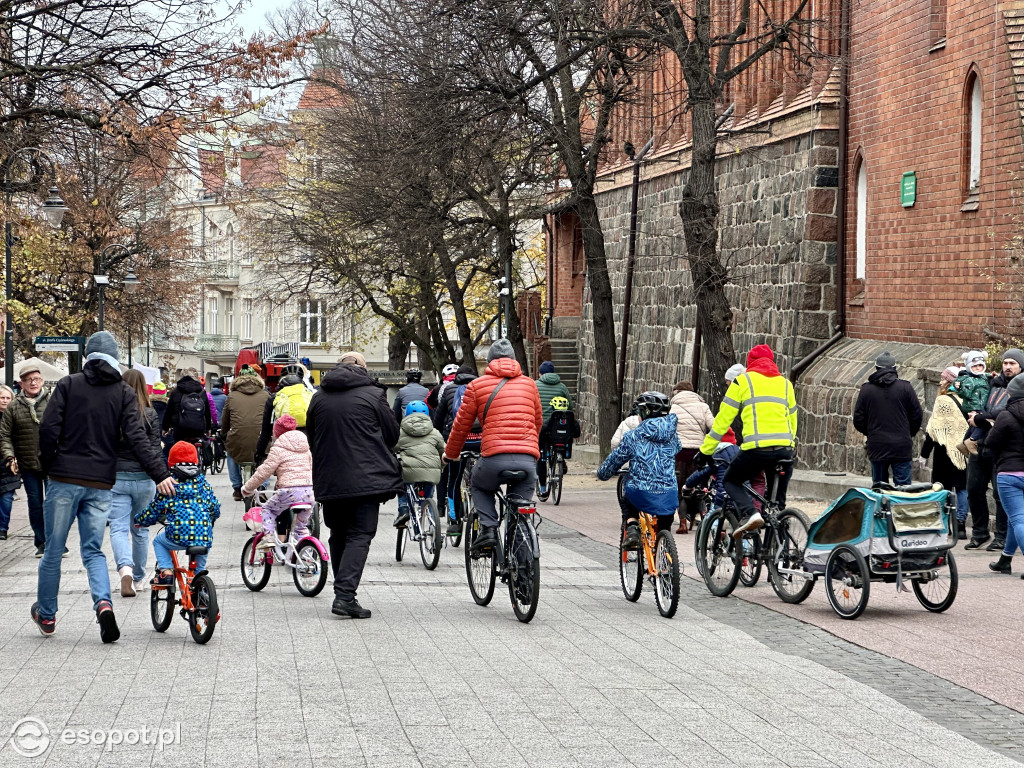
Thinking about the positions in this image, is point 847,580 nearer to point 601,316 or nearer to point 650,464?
point 650,464

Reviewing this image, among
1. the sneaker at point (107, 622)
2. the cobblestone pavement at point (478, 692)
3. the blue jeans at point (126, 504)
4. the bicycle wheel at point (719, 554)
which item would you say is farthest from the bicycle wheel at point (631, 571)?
the sneaker at point (107, 622)

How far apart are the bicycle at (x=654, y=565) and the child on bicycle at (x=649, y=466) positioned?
8 cm

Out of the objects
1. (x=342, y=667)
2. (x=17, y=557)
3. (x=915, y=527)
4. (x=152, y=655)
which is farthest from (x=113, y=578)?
(x=915, y=527)

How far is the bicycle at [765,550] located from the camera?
11.0 m

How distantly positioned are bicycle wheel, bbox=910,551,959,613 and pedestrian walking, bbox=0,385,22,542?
9182mm

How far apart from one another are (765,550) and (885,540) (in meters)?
1.25

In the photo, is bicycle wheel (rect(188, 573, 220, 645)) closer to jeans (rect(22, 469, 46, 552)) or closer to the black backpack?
jeans (rect(22, 469, 46, 552))

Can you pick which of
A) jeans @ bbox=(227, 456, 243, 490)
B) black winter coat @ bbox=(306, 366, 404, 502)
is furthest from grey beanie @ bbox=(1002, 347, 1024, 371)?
jeans @ bbox=(227, 456, 243, 490)

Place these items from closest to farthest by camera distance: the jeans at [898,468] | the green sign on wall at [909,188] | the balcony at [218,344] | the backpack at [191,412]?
the jeans at [898,468] → the backpack at [191,412] → the green sign on wall at [909,188] → the balcony at [218,344]

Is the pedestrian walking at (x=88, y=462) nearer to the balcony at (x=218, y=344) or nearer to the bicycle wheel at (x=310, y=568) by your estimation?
the bicycle wheel at (x=310, y=568)

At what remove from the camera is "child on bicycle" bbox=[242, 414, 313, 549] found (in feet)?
38.1

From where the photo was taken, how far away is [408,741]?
641 centimetres

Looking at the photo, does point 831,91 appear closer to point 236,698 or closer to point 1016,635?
point 1016,635

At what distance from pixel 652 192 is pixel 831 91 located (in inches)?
405
